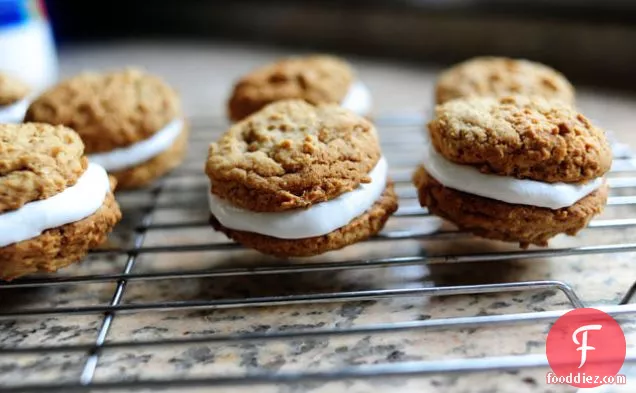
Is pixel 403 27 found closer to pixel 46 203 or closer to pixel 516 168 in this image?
pixel 516 168

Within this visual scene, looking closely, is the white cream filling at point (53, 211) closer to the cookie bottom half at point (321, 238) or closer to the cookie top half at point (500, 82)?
the cookie bottom half at point (321, 238)

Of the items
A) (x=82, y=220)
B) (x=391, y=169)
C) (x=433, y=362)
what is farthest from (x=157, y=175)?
(x=433, y=362)

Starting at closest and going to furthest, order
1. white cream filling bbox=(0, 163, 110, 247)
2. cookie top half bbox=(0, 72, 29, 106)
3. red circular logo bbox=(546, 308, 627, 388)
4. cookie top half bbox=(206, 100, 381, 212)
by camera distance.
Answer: red circular logo bbox=(546, 308, 627, 388), white cream filling bbox=(0, 163, 110, 247), cookie top half bbox=(206, 100, 381, 212), cookie top half bbox=(0, 72, 29, 106)

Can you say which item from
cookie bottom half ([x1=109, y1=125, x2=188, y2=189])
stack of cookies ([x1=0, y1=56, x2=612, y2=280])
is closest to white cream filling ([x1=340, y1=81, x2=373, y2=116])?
stack of cookies ([x1=0, y1=56, x2=612, y2=280])

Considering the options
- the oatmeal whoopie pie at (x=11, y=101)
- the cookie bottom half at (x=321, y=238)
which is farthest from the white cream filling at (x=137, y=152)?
the cookie bottom half at (x=321, y=238)

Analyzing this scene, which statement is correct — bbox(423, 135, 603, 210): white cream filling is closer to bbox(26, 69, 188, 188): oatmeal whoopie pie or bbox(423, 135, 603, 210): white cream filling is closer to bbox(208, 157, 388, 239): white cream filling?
bbox(208, 157, 388, 239): white cream filling
